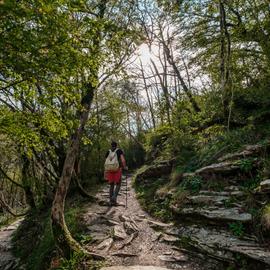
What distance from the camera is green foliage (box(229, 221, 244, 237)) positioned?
5746mm

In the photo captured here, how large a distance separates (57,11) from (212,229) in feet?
18.2

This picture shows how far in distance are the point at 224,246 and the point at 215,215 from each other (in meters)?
0.90

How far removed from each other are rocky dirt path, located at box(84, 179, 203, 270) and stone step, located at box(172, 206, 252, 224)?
2.03ft

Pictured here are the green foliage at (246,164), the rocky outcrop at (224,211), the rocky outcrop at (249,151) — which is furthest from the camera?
the rocky outcrop at (249,151)

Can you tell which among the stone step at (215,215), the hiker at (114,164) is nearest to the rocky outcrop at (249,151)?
the stone step at (215,215)

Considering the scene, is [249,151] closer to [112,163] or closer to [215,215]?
[215,215]

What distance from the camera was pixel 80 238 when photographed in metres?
7.32

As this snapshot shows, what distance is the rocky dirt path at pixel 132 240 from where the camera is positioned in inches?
231

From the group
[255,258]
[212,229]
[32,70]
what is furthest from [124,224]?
[32,70]

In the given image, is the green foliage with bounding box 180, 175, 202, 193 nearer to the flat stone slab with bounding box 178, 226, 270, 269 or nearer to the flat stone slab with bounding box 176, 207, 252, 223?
the flat stone slab with bounding box 176, 207, 252, 223

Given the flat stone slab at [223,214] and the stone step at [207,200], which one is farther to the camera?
the stone step at [207,200]

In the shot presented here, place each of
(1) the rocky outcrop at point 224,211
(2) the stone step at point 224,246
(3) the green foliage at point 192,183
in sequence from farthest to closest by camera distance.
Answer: (3) the green foliage at point 192,183
(1) the rocky outcrop at point 224,211
(2) the stone step at point 224,246

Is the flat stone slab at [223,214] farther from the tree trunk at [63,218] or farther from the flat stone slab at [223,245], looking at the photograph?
the tree trunk at [63,218]

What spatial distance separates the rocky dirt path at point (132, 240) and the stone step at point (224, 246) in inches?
12.6
